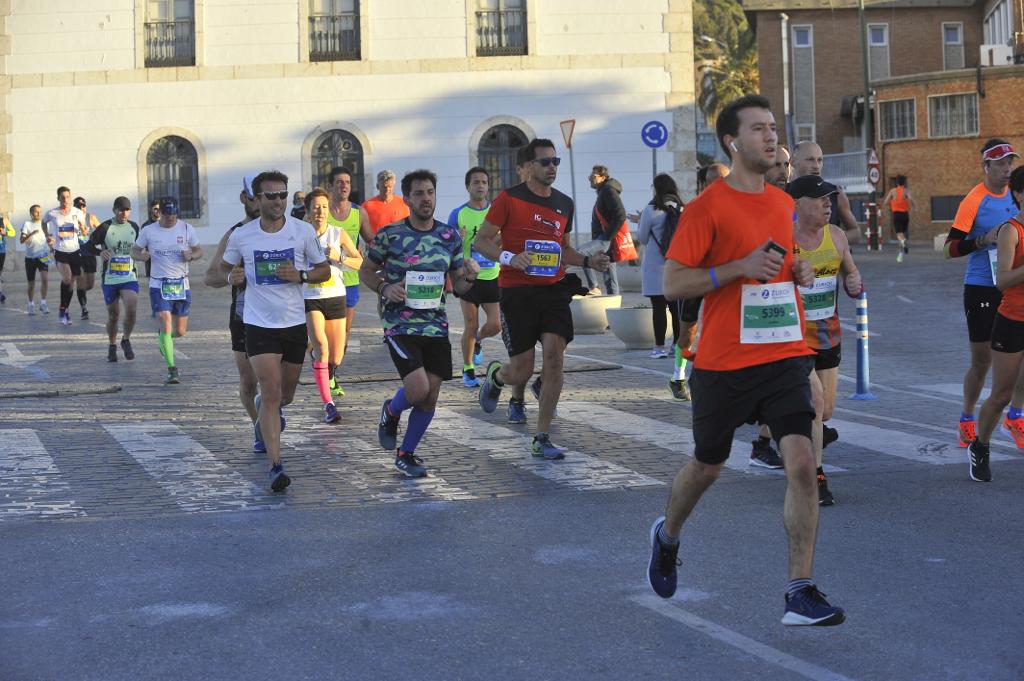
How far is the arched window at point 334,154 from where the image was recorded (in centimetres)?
3775

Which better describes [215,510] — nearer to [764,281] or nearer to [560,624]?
[560,624]

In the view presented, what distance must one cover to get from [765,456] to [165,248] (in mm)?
8034

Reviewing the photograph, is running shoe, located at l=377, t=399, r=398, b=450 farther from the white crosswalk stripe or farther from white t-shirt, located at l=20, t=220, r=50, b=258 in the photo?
white t-shirt, located at l=20, t=220, r=50, b=258

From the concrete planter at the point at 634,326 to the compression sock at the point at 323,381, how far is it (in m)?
5.40

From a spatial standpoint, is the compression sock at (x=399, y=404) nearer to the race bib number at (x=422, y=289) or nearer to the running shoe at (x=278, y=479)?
the race bib number at (x=422, y=289)

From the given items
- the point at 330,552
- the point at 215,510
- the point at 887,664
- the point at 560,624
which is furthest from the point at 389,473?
the point at 887,664

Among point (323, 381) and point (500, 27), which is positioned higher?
point (500, 27)

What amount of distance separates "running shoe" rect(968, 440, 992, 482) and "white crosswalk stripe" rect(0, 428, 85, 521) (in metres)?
4.66

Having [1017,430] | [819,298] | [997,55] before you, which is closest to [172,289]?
[1017,430]

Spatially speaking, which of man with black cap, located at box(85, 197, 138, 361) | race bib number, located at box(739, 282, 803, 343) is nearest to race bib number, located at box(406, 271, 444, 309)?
race bib number, located at box(739, 282, 803, 343)

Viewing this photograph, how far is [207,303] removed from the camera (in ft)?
91.0

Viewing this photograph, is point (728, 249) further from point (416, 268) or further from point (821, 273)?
point (416, 268)

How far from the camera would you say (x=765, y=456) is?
30.0 ft

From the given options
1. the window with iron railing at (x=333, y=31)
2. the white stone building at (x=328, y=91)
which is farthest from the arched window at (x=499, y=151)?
the window with iron railing at (x=333, y=31)
